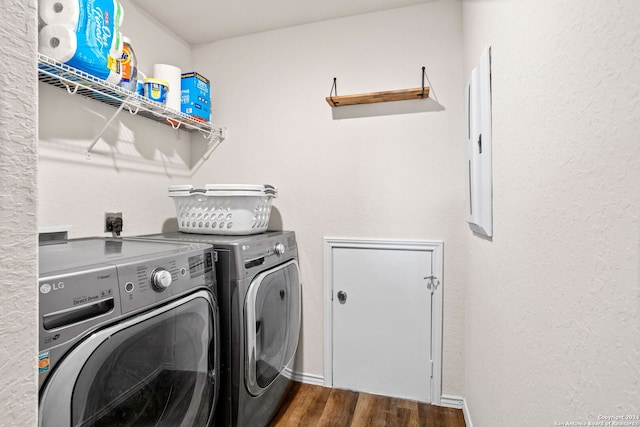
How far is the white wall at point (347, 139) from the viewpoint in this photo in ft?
6.49

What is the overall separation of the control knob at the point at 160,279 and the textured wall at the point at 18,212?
679 mm

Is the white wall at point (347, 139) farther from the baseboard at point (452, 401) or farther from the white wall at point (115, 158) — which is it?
the white wall at point (115, 158)

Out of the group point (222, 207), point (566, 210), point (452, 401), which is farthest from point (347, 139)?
point (452, 401)

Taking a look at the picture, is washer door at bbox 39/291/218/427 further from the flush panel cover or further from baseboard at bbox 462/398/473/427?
baseboard at bbox 462/398/473/427

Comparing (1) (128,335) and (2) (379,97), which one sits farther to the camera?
(2) (379,97)

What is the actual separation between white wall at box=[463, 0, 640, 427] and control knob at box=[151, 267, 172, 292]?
1.10 meters

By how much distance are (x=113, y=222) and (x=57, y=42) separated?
36.6 inches

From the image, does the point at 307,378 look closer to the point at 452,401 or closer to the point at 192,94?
the point at 452,401

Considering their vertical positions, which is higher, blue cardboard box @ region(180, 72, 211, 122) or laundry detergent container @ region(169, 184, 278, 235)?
blue cardboard box @ region(180, 72, 211, 122)

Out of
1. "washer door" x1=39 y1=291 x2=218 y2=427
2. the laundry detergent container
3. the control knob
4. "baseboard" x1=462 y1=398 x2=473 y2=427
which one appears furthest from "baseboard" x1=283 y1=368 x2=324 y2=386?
the control knob

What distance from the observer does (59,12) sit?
128 cm

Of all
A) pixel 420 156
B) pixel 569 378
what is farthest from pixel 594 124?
pixel 420 156

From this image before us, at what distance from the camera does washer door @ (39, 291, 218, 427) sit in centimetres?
83

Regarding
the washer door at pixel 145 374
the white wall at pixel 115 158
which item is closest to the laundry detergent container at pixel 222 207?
the white wall at pixel 115 158
